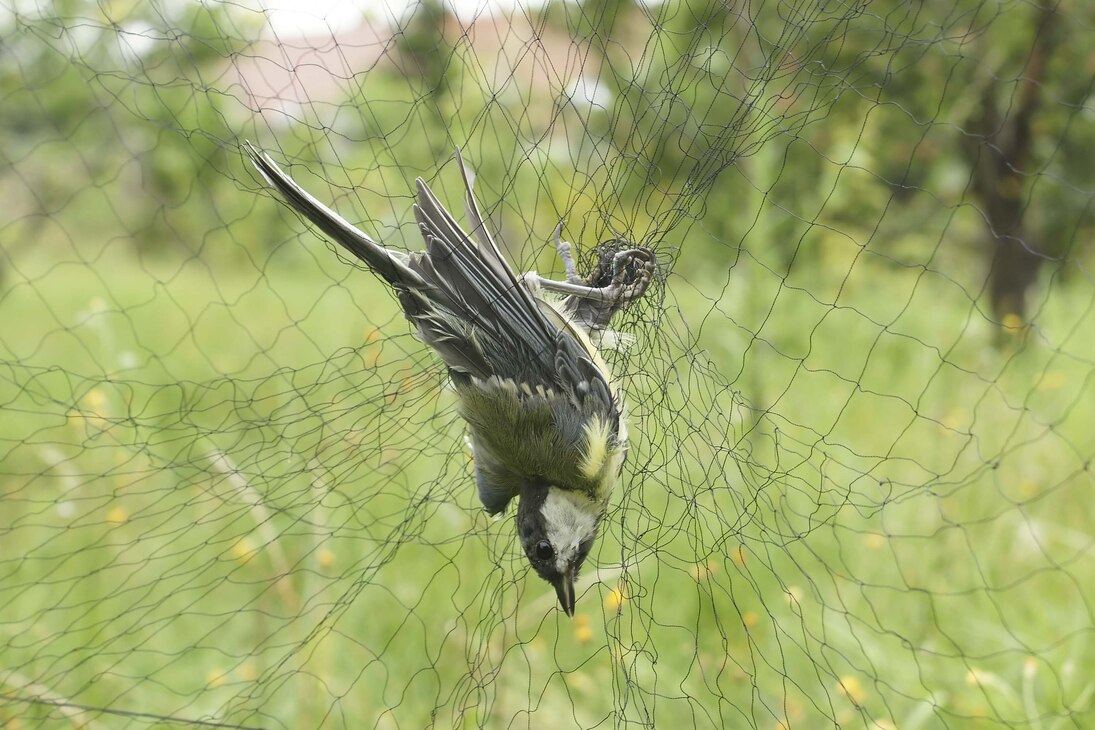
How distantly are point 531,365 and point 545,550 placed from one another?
359 millimetres

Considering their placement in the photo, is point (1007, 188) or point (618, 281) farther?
point (1007, 188)

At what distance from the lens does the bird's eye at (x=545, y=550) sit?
71.1 inches

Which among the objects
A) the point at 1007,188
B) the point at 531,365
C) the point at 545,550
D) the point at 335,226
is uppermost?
the point at 335,226

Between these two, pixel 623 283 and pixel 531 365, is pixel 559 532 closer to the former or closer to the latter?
pixel 531 365

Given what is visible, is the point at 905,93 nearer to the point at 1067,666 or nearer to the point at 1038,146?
the point at 1038,146

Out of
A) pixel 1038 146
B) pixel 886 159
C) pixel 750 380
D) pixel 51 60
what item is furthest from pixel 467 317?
pixel 51 60

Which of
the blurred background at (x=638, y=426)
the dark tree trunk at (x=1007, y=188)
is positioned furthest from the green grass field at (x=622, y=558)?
the dark tree trunk at (x=1007, y=188)

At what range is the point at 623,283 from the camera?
6.17 feet

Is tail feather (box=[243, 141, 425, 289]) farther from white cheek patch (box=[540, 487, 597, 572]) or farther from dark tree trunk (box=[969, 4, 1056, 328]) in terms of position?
dark tree trunk (box=[969, 4, 1056, 328])

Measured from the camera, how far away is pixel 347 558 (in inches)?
120

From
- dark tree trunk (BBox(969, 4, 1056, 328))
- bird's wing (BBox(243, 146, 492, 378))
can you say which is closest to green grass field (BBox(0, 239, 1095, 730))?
bird's wing (BBox(243, 146, 492, 378))

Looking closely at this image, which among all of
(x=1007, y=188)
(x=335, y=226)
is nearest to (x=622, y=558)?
(x=335, y=226)

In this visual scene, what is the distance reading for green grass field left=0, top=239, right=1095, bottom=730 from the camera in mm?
2146

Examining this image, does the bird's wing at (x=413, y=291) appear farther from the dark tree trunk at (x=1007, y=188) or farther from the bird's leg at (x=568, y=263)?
the dark tree trunk at (x=1007, y=188)
